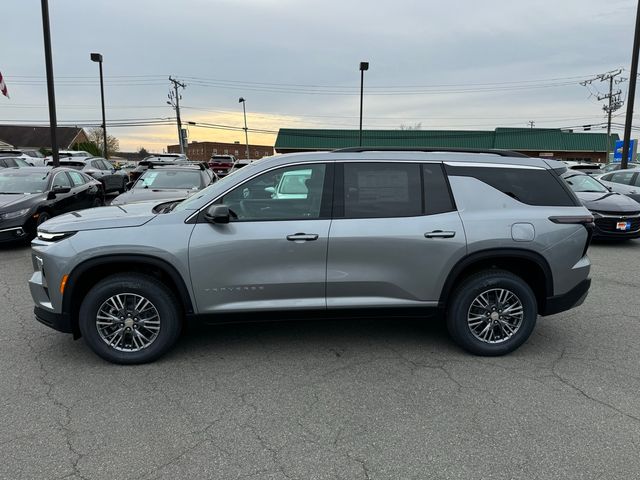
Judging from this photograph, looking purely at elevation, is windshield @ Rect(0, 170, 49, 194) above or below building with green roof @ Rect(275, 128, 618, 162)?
below

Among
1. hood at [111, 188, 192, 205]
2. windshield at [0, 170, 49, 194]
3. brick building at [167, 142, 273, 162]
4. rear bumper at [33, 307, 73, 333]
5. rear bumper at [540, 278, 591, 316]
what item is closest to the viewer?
rear bumper at [33, 307, 73, 333]

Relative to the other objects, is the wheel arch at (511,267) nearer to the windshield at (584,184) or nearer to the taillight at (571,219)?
the taillight at (571,219)

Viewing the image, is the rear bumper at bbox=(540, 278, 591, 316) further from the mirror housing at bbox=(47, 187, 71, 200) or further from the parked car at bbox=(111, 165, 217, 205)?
the mirror housing at bbox=(47, 187, 71, 200)

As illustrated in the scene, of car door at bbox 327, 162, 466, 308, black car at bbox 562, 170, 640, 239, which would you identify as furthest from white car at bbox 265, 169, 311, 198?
black car at bbox 562, 170, 640, 239

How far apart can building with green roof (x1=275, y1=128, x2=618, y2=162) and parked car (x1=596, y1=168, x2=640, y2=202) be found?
35642 millimetres

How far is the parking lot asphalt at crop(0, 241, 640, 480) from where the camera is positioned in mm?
2674

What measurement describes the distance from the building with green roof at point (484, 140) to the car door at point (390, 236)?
44.9 meters

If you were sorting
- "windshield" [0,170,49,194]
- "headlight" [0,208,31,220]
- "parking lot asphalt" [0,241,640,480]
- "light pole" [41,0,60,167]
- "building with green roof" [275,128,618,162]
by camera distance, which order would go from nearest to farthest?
"parking lot asphalt" [0,241,640,480] < "headlight" [0,208,31,220] < "windshield" [0,170,49,194] < "light pole" [41,0,60,167] < "building with green roof" [275,128,618,162]

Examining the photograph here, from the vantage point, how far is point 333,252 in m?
3.87

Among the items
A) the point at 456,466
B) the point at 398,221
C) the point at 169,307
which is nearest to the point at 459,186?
the point at 398,221

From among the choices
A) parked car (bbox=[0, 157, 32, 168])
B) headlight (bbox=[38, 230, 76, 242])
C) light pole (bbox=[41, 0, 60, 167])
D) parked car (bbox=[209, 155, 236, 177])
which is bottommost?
headlight (bbox=[38, 230, 76, 242])

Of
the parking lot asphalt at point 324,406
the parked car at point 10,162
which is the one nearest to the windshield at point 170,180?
the parking lot asphalt at point 324,406

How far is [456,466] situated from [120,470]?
6.30ft

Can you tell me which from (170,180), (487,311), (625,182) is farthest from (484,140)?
(487,311)
